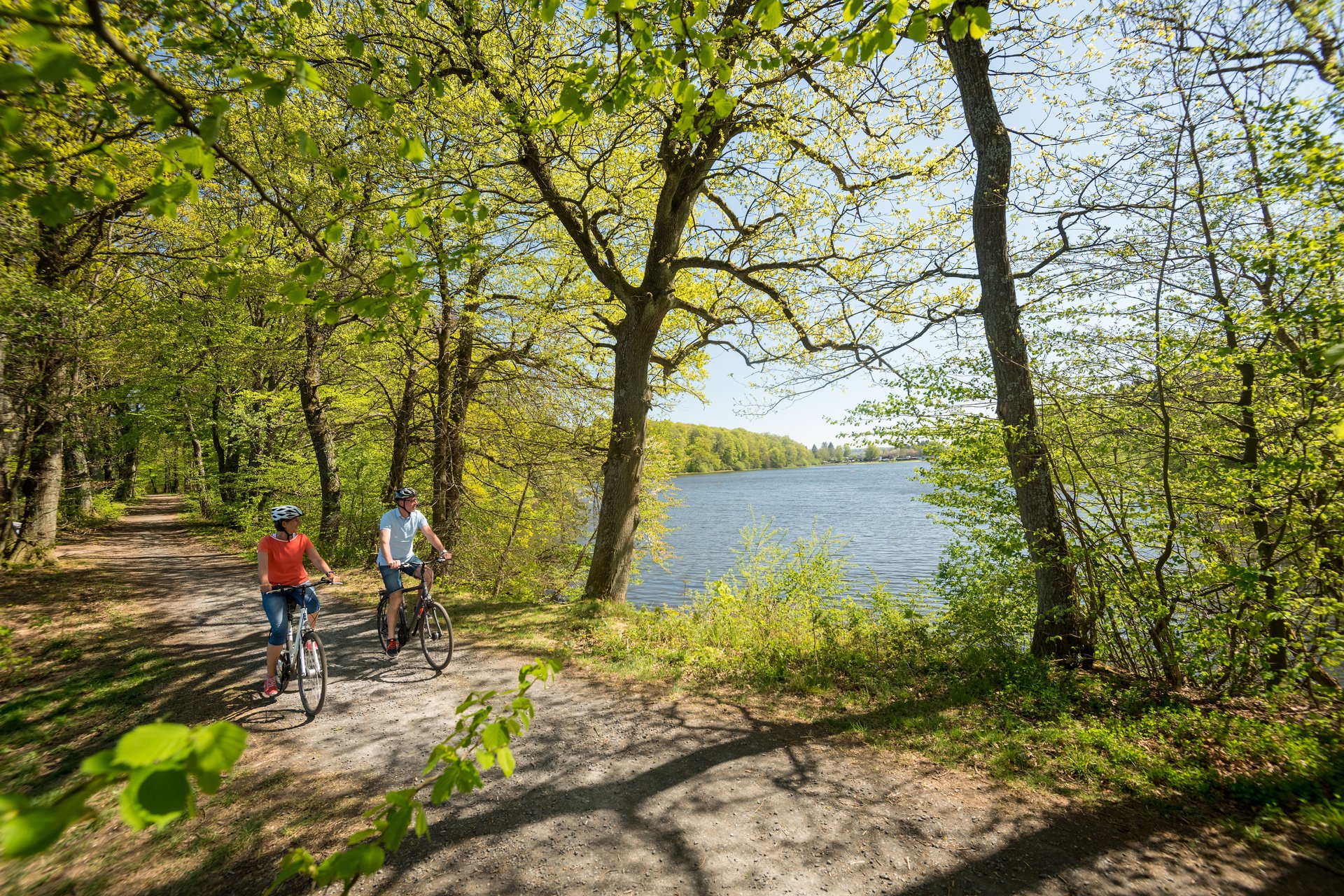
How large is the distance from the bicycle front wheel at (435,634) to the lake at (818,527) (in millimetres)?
5435

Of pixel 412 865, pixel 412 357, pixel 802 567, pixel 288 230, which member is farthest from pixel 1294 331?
pixel 288 230

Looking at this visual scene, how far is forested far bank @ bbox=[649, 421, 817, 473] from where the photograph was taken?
146 ft

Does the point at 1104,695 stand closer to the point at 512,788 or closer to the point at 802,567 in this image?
the point at 802,567

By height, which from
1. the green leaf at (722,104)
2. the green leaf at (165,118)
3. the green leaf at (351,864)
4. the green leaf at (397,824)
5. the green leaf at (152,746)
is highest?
the green leaf at (722,104)

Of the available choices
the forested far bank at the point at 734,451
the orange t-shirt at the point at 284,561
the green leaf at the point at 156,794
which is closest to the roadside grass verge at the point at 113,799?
the green leaf at the point at 156,794

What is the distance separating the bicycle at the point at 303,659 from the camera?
17.6 ft

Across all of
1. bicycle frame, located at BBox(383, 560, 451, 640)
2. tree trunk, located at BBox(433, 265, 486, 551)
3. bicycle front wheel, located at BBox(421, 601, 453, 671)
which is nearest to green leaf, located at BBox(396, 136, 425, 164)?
bicycle frame, located at BBox(383, 560, 451, 640)

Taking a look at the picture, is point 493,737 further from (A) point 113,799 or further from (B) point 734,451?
(B) point 734,451

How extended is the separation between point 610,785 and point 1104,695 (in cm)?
477

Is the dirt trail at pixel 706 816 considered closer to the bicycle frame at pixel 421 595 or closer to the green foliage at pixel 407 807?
the bicycle frame at pixel 421 595

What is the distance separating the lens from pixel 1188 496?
5.31 m

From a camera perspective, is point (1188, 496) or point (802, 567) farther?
point (802, 567)

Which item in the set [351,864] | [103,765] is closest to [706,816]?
[351,864]

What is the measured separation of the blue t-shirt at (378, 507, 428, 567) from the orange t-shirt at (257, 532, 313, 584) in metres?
0.94
